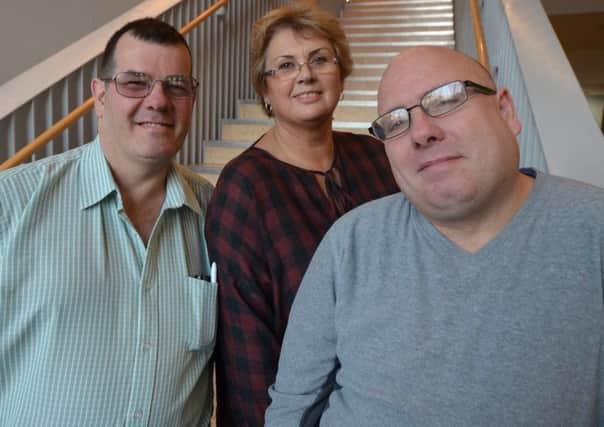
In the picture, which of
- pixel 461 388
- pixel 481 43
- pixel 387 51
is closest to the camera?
pixel 461 388

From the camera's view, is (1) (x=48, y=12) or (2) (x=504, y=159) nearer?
A: (2) (x=504, y=159)

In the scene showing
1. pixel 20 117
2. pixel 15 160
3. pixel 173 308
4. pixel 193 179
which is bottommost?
pixel 173 308

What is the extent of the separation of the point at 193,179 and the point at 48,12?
1.86m

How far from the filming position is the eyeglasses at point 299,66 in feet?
4.86

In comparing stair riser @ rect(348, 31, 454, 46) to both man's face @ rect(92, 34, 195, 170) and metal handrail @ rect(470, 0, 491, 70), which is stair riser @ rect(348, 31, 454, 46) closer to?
metal handrail @ rect(470, 0, 491, 70)

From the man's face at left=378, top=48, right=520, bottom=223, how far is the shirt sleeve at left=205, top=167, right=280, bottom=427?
464mm

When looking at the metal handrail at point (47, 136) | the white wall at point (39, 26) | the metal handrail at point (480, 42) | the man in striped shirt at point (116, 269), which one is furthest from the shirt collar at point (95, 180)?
the metal handrail at point (480, 42)

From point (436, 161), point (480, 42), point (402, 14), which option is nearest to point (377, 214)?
point (436, 161)

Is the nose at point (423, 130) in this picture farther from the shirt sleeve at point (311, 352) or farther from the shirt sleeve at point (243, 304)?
the shirt sleeve at point (243, 304)

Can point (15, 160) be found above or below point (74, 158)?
above

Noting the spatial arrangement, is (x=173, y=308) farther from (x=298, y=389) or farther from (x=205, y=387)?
(x=298, y=389)

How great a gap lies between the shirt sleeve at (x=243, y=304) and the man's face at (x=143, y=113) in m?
0.20

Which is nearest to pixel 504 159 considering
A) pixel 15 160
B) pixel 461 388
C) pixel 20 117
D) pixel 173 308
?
pixel 461 388

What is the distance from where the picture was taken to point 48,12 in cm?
279
